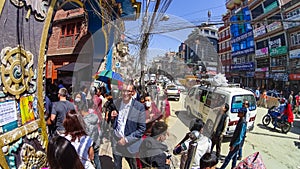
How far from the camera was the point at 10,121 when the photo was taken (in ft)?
7.12

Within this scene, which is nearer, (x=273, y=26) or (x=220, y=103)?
(x=220, y=103)

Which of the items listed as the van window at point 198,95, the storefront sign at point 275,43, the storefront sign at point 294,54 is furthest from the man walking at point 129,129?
the storefront sign at point 275,43

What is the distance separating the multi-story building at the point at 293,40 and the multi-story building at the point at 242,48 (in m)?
6.31

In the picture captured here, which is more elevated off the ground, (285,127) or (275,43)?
(275,43)

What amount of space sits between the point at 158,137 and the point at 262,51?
26021mm

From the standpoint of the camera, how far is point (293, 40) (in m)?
19.3

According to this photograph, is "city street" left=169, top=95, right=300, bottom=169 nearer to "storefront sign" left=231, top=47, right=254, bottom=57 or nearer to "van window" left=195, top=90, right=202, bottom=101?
"van window" left=195, top=90, right=202, bottom=101

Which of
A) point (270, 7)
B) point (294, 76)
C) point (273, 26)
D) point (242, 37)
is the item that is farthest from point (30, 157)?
point (242, 37)

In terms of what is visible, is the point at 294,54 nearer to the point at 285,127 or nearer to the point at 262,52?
the point at 262,52

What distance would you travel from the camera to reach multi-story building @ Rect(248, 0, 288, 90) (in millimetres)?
20531

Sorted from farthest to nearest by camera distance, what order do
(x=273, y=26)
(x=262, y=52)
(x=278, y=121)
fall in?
(x=262, y=52)
(x=273, y=26)
(x=278, y=121)

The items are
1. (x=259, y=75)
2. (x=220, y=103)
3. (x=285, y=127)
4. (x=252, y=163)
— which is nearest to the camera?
(x=252, y=163)

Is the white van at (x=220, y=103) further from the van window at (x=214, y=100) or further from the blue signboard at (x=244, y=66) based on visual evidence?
the blue signboard at (x=244, y=66)

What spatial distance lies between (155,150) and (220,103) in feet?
13.5
